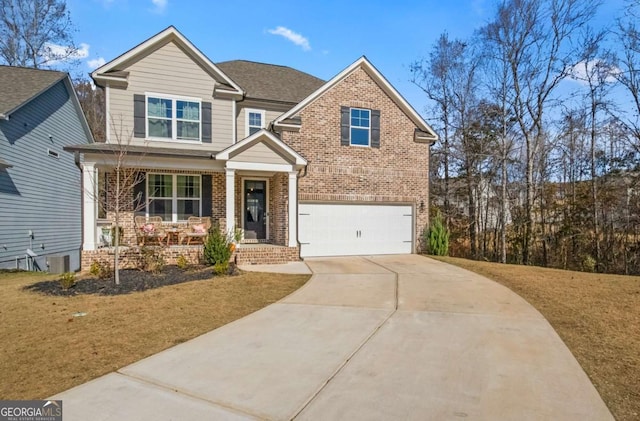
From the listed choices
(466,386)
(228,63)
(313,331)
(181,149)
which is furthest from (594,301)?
(228,63)

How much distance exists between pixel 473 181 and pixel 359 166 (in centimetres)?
1014

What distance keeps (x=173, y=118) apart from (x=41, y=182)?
23.1 ft

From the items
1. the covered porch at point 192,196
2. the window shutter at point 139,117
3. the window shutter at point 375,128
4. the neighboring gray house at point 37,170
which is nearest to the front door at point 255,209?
the covered porch at point 192,196

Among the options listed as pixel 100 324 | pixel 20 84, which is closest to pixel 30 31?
pixel 20 84

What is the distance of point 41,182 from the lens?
15.0m

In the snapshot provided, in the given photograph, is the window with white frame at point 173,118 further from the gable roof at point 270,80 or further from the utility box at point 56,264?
the utility box at point 56,264

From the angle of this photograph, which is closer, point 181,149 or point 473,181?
point 181,149

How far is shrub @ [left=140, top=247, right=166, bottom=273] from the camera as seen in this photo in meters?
9.85

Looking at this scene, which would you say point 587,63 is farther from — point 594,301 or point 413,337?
point 413,337

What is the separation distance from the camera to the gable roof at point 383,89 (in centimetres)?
1335

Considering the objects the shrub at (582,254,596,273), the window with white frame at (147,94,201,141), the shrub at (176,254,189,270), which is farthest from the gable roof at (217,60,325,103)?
the shrub at (582,254,596,273)

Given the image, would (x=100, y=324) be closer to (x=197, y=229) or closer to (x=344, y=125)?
(x=197, y=229)

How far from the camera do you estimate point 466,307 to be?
673 cm

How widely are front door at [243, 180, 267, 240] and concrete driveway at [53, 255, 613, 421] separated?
7452 millimetres
